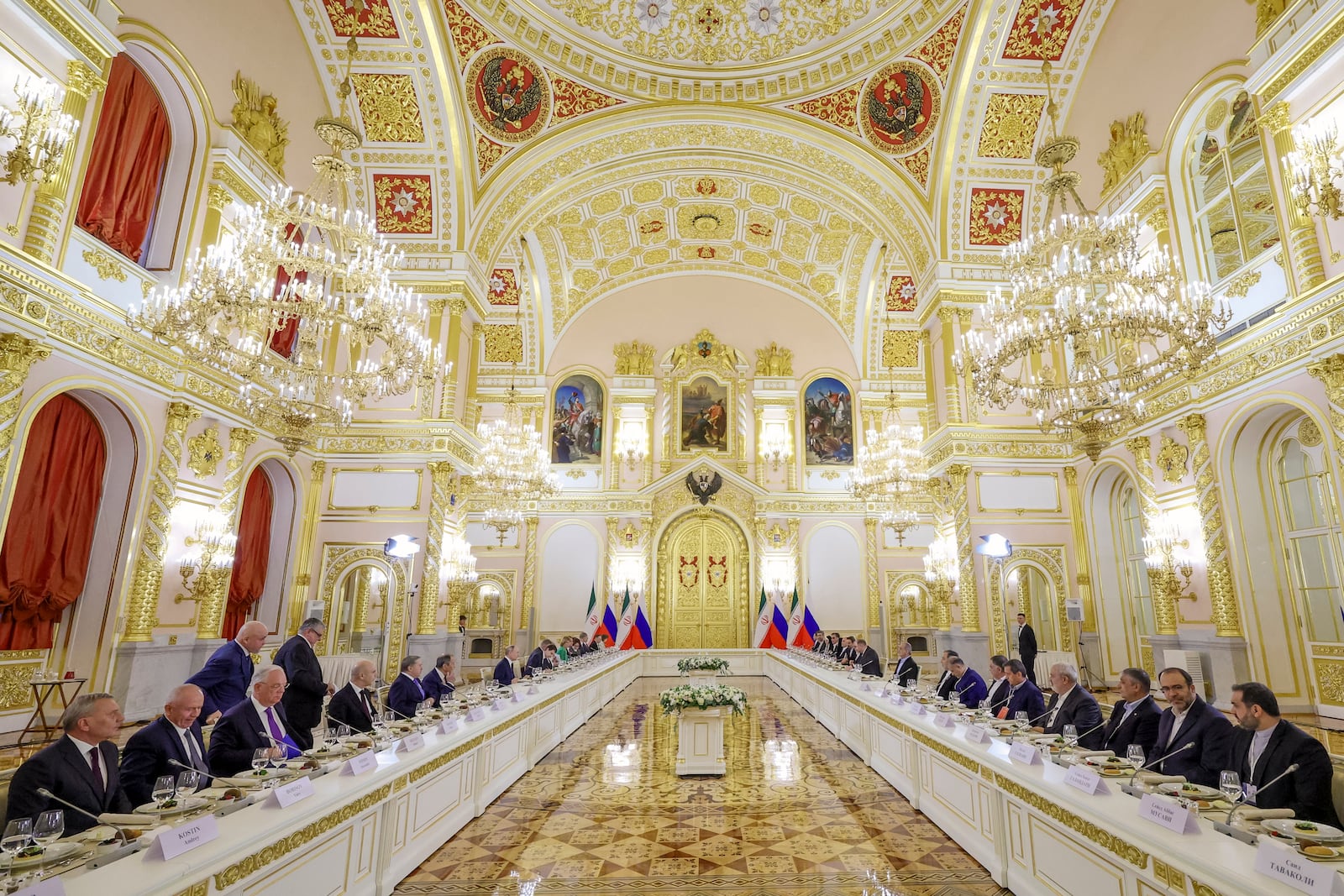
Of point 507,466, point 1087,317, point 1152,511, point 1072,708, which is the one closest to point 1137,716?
point 1072,708

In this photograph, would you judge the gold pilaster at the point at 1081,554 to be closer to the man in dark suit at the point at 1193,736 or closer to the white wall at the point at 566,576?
the man in dark suit at the point at 1193,736

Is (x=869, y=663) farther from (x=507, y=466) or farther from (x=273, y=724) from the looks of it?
(x=273, y=724)

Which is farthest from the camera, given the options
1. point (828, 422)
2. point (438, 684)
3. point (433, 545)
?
point (828, 422)

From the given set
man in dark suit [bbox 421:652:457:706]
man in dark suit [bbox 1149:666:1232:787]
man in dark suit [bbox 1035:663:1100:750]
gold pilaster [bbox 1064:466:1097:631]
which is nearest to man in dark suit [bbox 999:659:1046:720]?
man in dark suit [bbox 1035:663:1100:750]

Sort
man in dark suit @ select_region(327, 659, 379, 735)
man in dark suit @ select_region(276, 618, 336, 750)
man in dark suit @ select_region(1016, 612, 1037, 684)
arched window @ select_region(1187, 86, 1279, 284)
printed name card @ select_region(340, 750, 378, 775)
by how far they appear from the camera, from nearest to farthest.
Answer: printed name card @ select_region(340, 750, 378, 775), man in dark suit @ select_region(327, 659, 379, 735), man in dark suit @ select_region(276, 618, 336, 750), arched window @ select_region(1187, 86, 1279, 284), man in dark suit @ select_region(1016, 612, 1037, 684)

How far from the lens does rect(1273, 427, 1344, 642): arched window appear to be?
8.12m

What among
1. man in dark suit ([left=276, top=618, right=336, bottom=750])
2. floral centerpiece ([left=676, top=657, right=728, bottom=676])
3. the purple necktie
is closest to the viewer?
the purple necktie

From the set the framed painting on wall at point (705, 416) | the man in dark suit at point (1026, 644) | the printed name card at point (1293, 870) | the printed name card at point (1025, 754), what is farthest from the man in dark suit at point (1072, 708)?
the framed painting on wall at point (705, 416)

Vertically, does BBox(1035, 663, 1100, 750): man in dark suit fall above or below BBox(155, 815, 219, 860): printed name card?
above

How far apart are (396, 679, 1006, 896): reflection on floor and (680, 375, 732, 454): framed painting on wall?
1380 cm

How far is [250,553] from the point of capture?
11.2 meters

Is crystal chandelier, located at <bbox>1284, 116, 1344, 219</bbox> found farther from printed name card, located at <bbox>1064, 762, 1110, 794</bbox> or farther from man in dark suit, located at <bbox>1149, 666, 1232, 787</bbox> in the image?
printed name card, located at <bbox>1064, 762, 1110, 794</bbox>

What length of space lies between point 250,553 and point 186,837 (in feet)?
32.9

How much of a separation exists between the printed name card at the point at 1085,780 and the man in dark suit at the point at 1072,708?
1712mm
